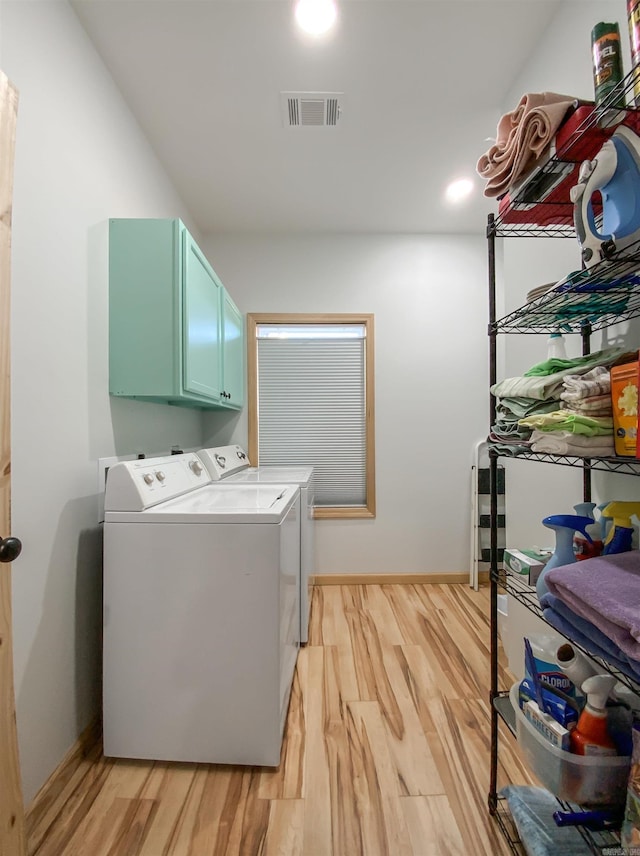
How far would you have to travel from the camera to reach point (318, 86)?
5.67 ft

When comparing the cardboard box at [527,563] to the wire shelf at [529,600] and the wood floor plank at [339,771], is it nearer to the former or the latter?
the wire shelf at [529,600]

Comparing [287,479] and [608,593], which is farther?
[287,479]

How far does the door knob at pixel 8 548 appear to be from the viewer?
94 centimetres

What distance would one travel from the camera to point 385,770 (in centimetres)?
132

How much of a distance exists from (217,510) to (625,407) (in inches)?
47.2

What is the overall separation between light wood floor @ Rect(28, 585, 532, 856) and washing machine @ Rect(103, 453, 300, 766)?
0.09 m

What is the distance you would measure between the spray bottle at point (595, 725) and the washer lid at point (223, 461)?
184cm

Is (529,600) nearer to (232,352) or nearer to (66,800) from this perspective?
(66,800)

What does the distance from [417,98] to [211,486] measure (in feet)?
→ 6.95

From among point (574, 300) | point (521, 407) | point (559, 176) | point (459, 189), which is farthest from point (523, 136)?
point (459, 189)

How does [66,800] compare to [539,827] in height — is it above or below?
below

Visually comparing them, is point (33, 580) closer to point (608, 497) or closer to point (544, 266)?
point (608, 497)

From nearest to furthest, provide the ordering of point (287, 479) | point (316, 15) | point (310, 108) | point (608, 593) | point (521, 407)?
1. point (608, 593)
2. point (521, 407)
3. point (316, 15)
4. point (310, 108)
5. point (287, 479)

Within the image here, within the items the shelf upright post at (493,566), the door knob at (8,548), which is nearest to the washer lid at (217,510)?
the door knob at (8,548)
